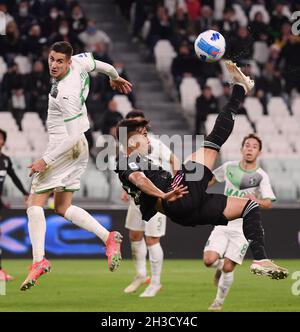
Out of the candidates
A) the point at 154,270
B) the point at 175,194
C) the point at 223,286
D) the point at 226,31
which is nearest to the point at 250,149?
A: the point at 223,286

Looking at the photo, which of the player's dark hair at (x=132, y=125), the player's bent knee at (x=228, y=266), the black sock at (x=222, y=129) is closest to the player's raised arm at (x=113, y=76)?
the player's dark hair at (x=132, y=125)

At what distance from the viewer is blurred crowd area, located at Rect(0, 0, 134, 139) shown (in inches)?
821

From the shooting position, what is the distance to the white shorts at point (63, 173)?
11641 mm

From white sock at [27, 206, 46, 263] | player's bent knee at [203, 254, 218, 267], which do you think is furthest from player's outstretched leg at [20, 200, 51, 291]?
player's bent knee at [203, 254, 218, 267]

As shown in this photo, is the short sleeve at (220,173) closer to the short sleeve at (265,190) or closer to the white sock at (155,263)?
the short sleeve at (265,190)

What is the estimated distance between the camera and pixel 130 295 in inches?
529

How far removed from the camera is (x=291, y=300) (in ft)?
41.8

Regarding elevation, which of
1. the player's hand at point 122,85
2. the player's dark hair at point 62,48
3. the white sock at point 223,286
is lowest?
the white sock at point 223,286

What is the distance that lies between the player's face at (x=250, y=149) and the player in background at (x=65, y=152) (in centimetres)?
174

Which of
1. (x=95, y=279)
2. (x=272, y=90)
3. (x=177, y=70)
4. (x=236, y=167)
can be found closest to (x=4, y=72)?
(x=177, y=70)

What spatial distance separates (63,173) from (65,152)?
8.7 inches

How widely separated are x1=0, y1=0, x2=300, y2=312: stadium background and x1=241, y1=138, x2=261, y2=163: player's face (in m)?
4.72

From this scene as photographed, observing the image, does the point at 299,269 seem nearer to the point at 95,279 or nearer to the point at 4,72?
the point at 95,279

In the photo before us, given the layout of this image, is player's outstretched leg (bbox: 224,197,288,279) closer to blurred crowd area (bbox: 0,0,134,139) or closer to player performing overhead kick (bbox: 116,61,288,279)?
player performing overhead kick (bbox: 116,61,288,279)
